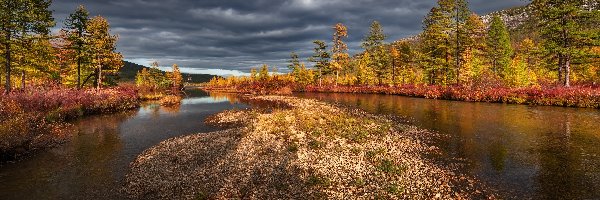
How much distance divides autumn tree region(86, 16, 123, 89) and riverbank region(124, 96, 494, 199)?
40710 millimetres

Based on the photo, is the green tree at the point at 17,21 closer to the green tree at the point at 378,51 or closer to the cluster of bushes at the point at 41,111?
the cluster of bushes at the point at 41,111

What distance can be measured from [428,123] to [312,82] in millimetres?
82305

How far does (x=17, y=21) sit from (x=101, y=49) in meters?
17.4

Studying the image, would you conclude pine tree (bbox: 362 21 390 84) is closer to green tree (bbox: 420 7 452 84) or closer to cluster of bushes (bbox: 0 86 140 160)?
green tree (bbox: 420 7 452 84)

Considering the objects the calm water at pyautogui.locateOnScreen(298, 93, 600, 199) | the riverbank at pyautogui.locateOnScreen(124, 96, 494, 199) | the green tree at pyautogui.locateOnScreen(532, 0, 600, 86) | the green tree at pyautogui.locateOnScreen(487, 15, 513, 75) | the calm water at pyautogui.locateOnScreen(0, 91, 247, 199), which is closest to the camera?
the riverbank at pyautogui.locateOnScreen(124, 96, 494, 199)

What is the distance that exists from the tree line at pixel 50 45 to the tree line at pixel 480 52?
2183 inches

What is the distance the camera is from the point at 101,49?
51375mm

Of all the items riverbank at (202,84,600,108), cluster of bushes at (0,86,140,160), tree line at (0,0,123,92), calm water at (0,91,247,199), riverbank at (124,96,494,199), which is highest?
tree line at (0,0,123,92)

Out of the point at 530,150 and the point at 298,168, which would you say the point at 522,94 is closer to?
the point at 530,150

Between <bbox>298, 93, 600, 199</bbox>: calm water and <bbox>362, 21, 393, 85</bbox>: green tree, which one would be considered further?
<bbox>362, 21, 393, 85</bbox>: green tree

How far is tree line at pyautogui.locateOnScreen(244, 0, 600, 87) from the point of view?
43.4 metres

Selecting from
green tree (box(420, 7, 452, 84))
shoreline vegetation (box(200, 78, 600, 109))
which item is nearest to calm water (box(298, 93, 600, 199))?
shoreline vegetation (box(200, 78, 600, 109))

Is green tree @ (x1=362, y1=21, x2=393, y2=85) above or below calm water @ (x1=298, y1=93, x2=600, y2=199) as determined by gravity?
above

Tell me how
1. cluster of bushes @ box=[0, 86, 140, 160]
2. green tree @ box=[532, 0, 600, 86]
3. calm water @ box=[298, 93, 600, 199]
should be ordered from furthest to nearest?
green tree @ box=[532, 0, 600, 86], cluster of bushes @ box=[0, 86, 140, 160], calm water @ box=[298, 93, 600, 199]
